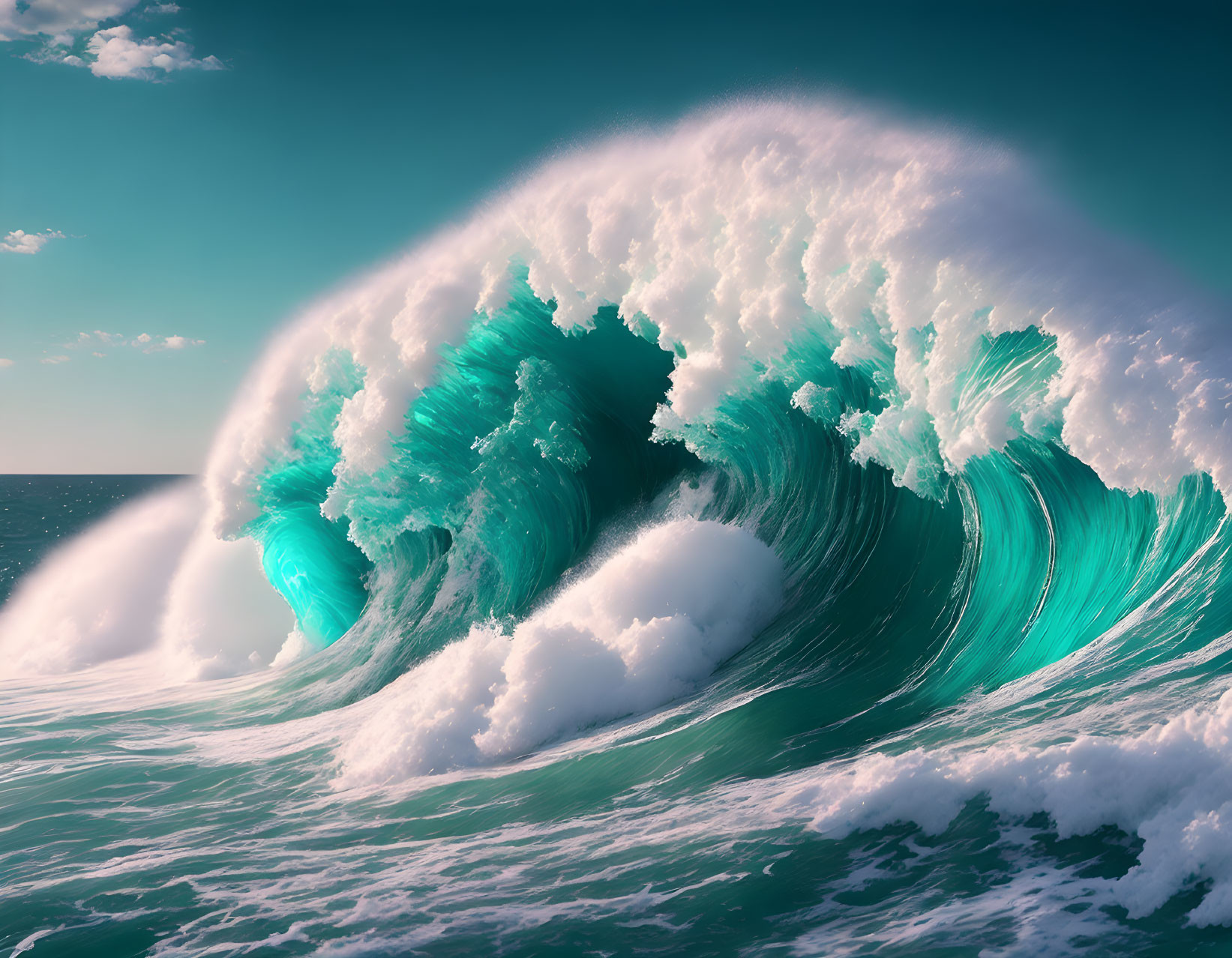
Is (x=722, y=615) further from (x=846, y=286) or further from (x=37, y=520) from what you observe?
(x=37, y=520)

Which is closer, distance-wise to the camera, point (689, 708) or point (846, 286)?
point (689, 708)

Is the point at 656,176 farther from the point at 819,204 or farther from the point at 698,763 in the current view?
the point at 698,763

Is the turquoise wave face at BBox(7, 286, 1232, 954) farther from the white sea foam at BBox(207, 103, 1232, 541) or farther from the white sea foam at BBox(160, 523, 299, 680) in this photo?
the white sea foam at BBox(160, 523, 299, 680)

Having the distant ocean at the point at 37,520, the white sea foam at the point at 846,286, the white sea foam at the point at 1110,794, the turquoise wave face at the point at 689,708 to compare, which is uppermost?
the distant ocean at the point at 37,520

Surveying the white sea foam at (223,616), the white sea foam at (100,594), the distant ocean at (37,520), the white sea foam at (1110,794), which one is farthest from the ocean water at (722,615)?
the distant ocean at (37,520)

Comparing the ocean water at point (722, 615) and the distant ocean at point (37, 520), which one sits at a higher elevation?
the distant ocean at point (37, 520)

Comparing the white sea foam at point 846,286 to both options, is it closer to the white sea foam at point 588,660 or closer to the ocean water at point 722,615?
the ocean water at point 722,615

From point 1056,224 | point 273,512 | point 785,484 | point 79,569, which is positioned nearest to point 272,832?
point 785,484

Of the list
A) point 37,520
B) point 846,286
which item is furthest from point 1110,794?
point 37,520
